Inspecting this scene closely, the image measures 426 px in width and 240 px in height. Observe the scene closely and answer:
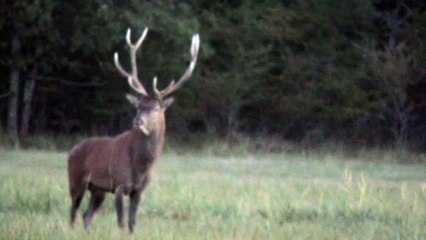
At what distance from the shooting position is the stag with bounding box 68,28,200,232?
36.1 feet

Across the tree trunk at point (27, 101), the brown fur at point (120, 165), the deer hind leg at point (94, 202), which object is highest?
the brown fur at point (120, 165)

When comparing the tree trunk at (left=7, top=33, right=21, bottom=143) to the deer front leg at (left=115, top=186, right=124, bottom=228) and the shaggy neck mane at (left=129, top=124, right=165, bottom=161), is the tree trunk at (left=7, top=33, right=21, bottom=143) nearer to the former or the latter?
the shaggy neck mane at (left=129, top=124, right=165, bottom=161)

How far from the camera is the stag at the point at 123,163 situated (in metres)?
11.0

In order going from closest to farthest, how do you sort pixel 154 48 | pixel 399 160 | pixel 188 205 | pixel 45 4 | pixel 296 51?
pixel 188 205, pixel 399 160, pixel 45 4, pixel 154 48, pixel 296 51

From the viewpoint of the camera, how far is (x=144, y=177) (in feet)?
36.3

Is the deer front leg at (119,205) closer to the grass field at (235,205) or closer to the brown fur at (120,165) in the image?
the brown fur at (120,165)

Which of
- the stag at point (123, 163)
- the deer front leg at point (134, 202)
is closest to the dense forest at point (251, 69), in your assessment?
the stag at point (123, 163)

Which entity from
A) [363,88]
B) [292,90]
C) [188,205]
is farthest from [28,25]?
[188,205]

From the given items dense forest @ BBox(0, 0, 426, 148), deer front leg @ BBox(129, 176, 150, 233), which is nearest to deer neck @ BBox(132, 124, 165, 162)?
deer front leg @ BBox(129, 176, 150, 233)

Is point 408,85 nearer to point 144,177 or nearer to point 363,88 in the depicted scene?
point 363,88

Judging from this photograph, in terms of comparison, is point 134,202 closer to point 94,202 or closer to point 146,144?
point 146,144

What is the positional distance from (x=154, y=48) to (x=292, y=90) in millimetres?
3984

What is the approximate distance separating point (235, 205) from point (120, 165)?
1768 millimetres

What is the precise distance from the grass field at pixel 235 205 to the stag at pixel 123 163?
27 cm
